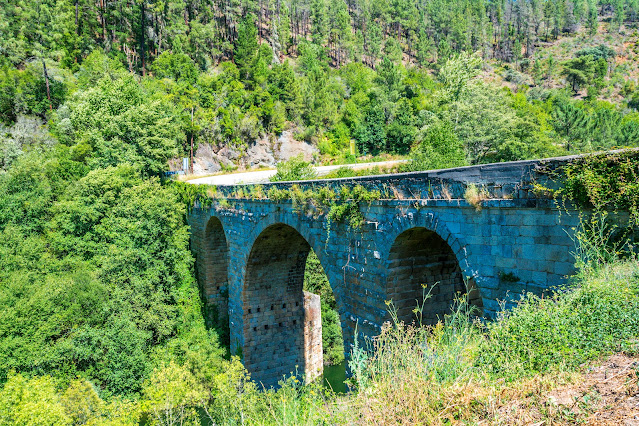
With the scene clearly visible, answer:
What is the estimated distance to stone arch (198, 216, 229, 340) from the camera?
57.2 ft

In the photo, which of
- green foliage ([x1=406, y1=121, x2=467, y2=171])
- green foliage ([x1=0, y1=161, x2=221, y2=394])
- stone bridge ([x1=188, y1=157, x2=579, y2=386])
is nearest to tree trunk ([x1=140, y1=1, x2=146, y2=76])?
green foliage ([x1=0, y1=161, x2=221, y2=394])

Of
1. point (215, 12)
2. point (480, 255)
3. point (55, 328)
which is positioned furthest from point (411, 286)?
point (215, 12)

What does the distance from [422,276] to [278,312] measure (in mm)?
8159

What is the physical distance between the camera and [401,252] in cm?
760

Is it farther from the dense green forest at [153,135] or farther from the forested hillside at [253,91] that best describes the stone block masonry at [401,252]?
the dense green forest at [153,135]

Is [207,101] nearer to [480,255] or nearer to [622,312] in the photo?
[480,255]

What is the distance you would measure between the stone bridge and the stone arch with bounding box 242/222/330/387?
0.13ft

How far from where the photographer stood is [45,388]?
41.2 ft

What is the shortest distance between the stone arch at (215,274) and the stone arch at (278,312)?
3229mm

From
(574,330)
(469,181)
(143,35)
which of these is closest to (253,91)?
(143,35)

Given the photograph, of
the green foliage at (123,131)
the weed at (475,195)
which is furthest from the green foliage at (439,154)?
the green foliage at (123,131)

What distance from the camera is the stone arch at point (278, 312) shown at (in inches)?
547

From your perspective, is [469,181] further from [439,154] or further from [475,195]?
[439,154]

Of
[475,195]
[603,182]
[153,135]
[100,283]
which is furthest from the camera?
[153,135]
